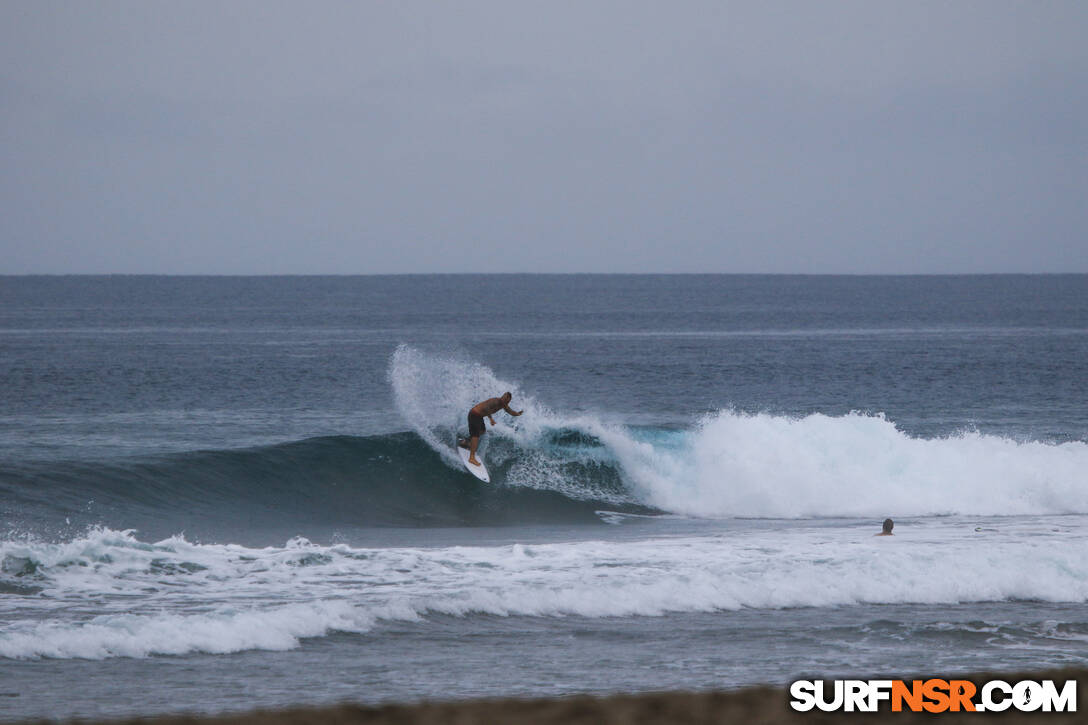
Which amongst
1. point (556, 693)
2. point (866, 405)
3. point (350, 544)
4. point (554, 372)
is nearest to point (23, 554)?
point (350, 544)

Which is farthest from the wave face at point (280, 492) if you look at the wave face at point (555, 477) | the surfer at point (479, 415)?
the surfer at point (479, 415)

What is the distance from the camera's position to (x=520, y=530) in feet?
63.5

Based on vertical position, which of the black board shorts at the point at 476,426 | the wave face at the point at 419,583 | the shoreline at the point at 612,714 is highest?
the black board shorts at the point at 476,426

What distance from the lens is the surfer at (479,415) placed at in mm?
20406

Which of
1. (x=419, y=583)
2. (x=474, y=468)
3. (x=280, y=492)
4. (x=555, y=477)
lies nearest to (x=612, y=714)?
(x=419, y=583)

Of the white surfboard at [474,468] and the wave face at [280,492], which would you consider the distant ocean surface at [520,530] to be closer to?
the wave face at [280,492]

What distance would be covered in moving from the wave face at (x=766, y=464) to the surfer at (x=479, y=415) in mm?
885

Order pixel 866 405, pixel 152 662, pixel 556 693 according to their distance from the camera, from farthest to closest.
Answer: pixel 866 405 → pixel 152 662 → pixel 556 693

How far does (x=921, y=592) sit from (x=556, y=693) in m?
6.25

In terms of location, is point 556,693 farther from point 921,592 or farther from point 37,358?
point 37,358

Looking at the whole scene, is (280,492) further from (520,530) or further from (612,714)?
(612,714)

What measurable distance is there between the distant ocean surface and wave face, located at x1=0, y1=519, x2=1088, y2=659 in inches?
2.0

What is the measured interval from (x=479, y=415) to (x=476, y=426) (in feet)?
1.52

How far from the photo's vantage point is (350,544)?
1750cm
